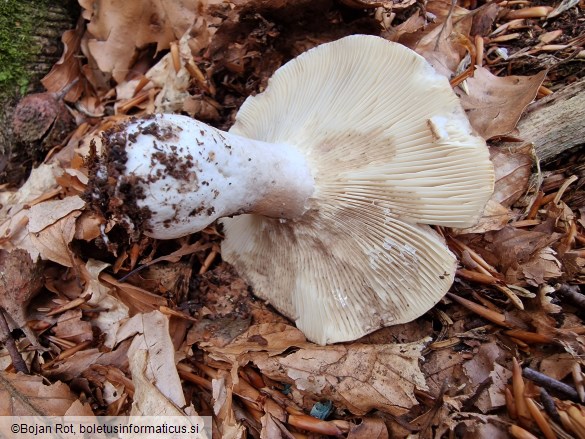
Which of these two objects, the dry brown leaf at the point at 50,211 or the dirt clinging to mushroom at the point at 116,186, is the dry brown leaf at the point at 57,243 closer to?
the dry brown leaf at the point at 50,211

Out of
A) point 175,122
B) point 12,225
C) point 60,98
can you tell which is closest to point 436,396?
point 175,122

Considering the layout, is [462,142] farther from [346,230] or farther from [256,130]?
[256,130]

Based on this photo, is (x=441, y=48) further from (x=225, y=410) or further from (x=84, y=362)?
(x=84, y=362)

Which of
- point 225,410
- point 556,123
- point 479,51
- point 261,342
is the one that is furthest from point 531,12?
point 225,410

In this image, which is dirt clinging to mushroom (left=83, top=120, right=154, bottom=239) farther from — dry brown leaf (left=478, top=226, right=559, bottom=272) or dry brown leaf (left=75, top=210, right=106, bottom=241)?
dry brown leaf (left=478, top=226, right=559, bottom=272)

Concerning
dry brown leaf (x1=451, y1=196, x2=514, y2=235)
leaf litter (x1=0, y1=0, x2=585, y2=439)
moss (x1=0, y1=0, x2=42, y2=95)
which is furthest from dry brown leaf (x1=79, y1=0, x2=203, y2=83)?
dry brown leaf (x1=451, y1=196, x2=514, y2=235)
